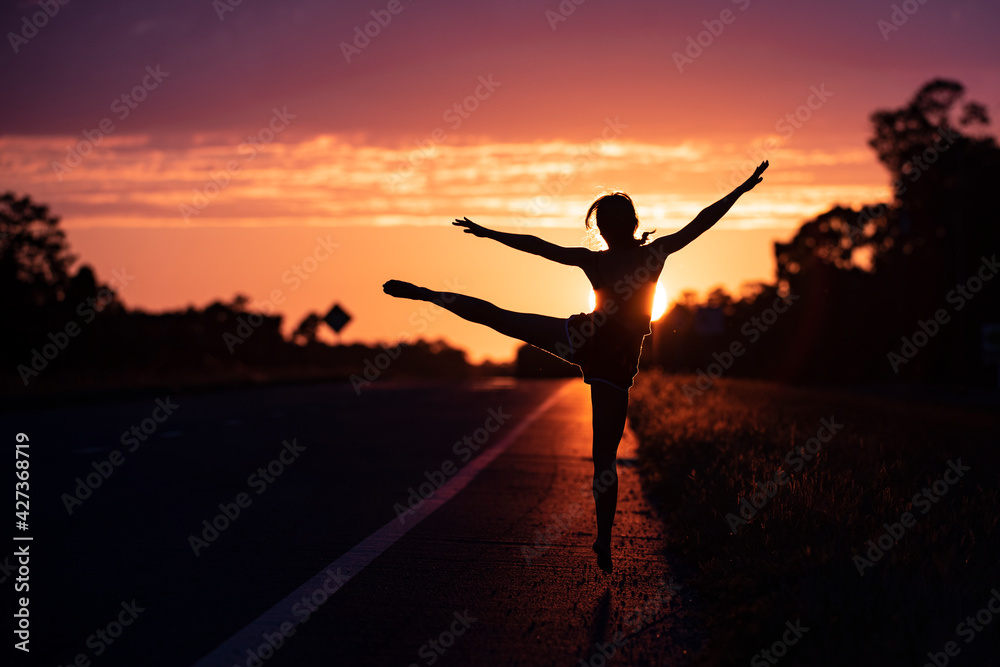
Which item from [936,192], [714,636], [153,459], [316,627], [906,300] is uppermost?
[936,192]

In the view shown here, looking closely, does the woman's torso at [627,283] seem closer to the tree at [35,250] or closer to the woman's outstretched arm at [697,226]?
the woman's outstretched arm at [697,226]

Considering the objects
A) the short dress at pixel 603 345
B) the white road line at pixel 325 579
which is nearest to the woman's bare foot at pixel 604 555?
the short dress at pixel 603 345

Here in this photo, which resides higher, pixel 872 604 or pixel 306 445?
pixel 306 445

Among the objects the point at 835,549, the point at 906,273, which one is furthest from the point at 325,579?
the point at 906,273

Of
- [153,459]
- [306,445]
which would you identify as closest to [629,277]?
[153,459]

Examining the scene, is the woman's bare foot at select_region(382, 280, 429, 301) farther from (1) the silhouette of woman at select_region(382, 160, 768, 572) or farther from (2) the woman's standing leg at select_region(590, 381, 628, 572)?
(2) the woman's standing leg at select_region(590, 381, 628, 572)

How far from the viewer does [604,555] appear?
582 cm

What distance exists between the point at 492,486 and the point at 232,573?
472 centimetres

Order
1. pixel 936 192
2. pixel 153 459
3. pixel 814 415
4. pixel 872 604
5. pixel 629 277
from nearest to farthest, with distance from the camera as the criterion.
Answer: pixel 872 604, pixel 629 277, pixel 153 459, pixel 814 415, pixel 936 192

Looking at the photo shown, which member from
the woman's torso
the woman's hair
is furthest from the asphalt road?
the woman's hair

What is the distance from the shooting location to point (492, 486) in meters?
10.3

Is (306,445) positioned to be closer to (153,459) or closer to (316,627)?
(153,459)

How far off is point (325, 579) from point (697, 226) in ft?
9.20

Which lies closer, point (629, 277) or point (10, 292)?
point (629, 277)
